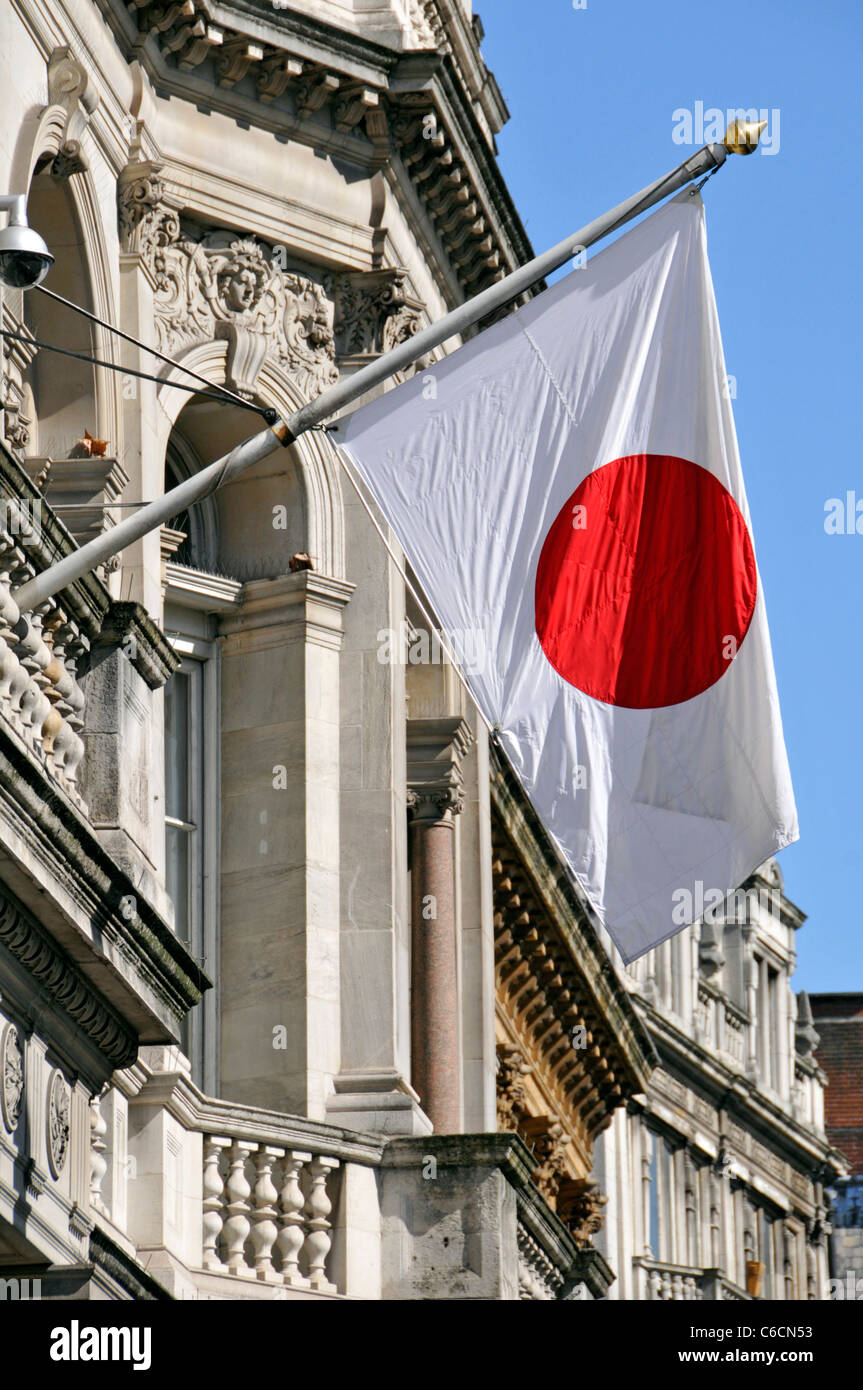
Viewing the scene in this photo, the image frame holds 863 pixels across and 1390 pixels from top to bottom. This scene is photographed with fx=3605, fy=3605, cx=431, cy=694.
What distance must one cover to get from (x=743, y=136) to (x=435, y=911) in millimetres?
10464

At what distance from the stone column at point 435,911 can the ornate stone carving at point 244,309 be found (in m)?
3.44

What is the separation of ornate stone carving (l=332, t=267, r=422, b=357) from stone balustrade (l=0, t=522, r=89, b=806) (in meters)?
8.51

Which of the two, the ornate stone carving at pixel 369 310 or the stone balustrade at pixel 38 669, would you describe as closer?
the stone balustrade at pixel 38 669

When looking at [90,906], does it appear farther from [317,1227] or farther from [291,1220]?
[317,1227]

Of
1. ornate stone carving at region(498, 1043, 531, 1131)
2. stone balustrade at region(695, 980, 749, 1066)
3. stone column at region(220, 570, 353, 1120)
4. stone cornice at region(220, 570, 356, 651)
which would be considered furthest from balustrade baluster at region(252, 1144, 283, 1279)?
stone balustrade at region(695, 980, 749, 1066)

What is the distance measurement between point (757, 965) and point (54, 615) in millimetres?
51634

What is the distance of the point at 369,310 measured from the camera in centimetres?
2662

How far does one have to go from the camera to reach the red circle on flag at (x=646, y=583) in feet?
59.7

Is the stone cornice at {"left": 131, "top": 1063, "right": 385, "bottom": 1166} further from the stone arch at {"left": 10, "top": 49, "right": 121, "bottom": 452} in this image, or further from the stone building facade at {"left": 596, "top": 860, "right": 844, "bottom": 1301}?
the stone building facade at {"left": 596, "top": 860, "right": 844, "bottom": 1301}

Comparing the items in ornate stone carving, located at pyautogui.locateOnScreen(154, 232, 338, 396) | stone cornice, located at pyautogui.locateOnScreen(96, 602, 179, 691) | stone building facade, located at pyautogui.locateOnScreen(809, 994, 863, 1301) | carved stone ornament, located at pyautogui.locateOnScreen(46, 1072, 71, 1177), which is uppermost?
stone building facade, located at pyautogui.locateOnScreen(809, 994, 863, 1301)

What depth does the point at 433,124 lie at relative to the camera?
26.8 metres

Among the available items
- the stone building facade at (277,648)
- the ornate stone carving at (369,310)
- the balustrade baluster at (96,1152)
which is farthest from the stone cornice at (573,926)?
the balustrade baluster at (96,1152)

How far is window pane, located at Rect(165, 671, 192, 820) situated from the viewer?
2577 centimetres

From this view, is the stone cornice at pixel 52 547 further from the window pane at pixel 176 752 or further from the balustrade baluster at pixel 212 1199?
the window pane at pixel 176 752
